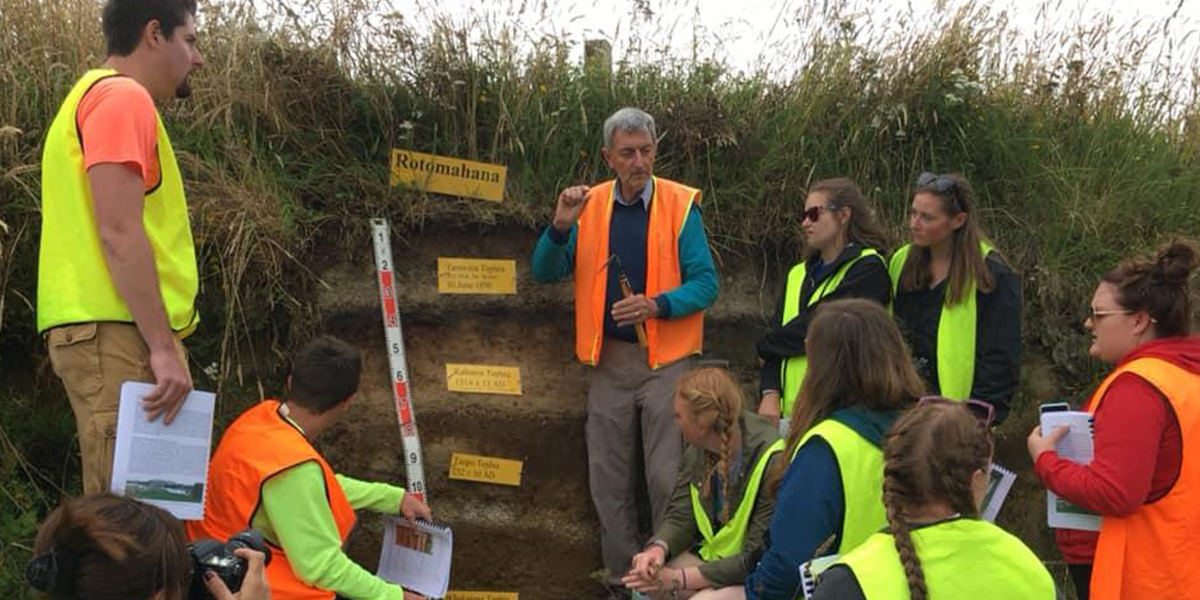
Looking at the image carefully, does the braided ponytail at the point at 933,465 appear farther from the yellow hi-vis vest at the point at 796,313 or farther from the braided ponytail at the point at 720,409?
the yellow hi-vis vest at the point at 796,313

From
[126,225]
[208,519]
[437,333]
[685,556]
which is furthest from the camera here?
[437,333]

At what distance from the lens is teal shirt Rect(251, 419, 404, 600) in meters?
3.77

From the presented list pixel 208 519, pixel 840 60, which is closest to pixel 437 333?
pixel 208 519

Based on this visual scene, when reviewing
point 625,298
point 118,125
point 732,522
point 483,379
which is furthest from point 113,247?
point 483,379

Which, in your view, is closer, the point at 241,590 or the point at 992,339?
the point at 241,590

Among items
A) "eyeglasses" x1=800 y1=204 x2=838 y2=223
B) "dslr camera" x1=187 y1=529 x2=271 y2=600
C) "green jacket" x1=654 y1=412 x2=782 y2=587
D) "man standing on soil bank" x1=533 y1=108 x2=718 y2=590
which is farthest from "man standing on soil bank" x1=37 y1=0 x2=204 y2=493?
"eyeglasses" x1=800 y1=204 x2=838 y2=223

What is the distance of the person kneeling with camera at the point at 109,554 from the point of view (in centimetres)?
216

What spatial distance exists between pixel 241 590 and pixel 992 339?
3.45 metres

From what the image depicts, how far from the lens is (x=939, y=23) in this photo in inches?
298

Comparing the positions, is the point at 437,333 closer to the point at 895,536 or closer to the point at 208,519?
the point at 208,519

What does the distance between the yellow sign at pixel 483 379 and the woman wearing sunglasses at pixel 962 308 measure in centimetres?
215

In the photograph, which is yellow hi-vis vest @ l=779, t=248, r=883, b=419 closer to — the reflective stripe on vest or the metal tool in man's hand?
the metal tool in man's hand

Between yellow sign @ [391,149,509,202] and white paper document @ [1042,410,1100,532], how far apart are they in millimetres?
3448

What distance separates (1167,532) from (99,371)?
3407mm
